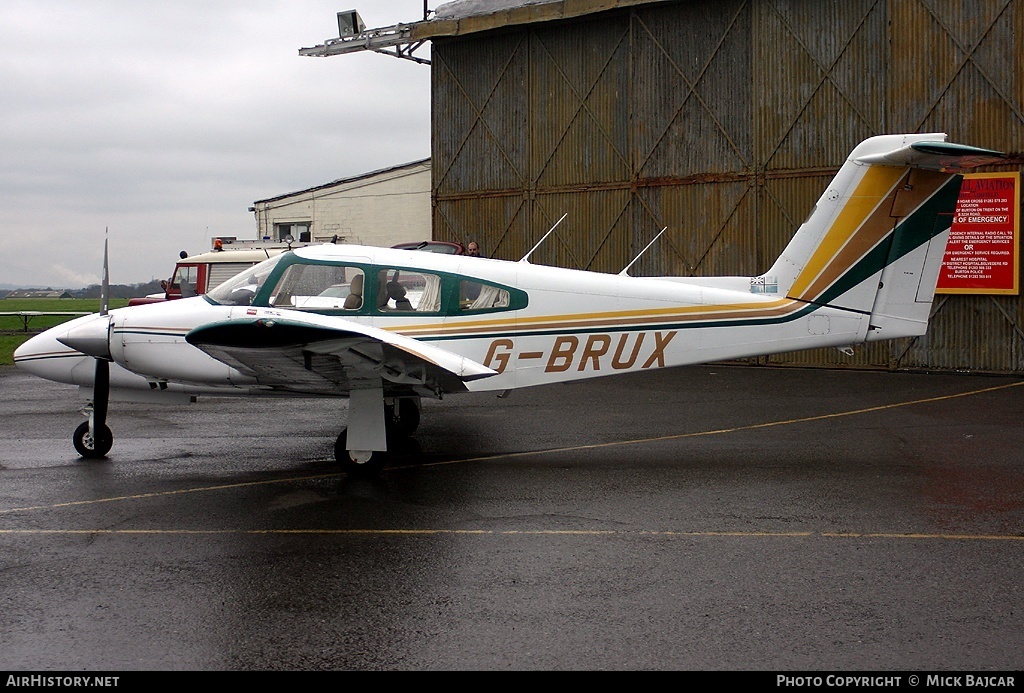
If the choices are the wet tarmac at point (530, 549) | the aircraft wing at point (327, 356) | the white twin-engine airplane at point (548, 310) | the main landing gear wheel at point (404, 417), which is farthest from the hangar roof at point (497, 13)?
the aircraft wing at point (327, 356)

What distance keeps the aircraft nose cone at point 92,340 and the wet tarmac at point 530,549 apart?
1219 mm

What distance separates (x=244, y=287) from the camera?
9.46 meters

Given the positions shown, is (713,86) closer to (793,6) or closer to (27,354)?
(793,6)

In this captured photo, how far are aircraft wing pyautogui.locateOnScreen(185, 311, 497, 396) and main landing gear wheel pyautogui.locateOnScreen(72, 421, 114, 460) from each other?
219 cm

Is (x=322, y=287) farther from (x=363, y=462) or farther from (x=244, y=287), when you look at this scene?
(x=363, y=462)

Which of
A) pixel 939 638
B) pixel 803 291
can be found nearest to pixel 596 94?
pixel 803 291

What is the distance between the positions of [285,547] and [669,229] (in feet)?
50.6

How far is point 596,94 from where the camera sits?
21.4m

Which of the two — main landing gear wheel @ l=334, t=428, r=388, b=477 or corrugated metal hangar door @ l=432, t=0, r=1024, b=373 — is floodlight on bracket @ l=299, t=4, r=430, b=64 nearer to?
corrugated metal hangar door @ l=432, t=0, r=1024, b=373

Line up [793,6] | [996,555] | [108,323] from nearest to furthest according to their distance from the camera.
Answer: [996,555]
[108,323]
[793,6]

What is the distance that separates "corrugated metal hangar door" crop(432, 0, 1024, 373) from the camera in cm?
1706

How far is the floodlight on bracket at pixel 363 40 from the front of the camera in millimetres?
25375

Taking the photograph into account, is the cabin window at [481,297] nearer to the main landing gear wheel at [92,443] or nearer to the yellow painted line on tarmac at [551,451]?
the yellow painted line on tarmac at [551,451]
